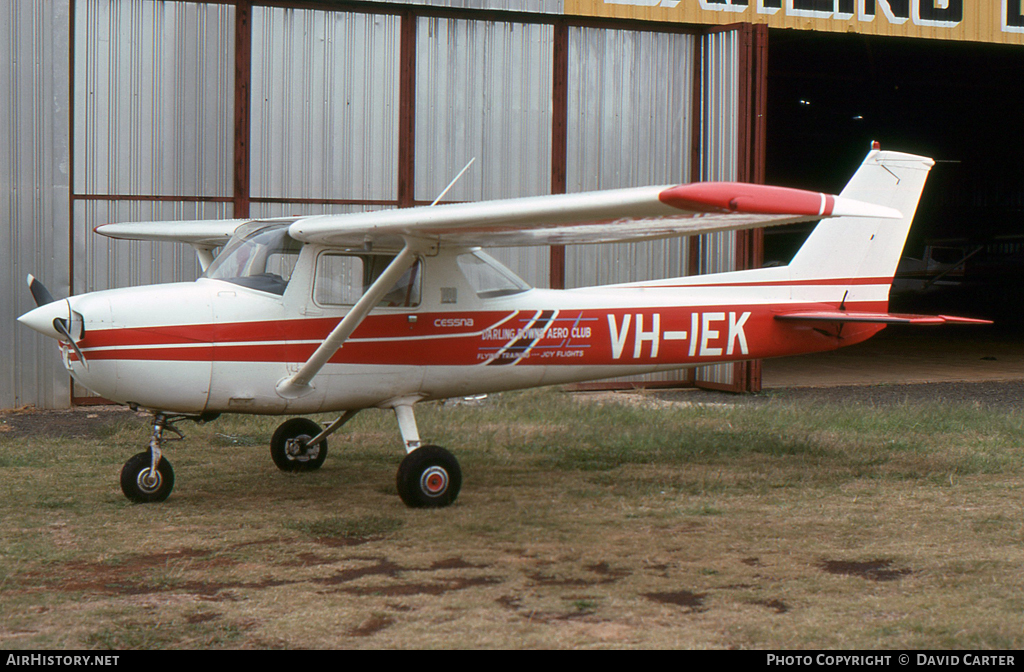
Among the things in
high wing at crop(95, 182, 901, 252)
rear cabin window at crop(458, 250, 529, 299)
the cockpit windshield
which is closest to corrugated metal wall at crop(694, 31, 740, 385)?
rear cabin window at crop(458, 250, 529, 299)

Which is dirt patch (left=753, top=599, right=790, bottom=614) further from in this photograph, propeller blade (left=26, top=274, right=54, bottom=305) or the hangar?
the hangar

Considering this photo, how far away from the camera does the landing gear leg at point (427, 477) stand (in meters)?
6.75

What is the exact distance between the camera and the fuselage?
21.1 ft

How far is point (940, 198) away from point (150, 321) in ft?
107

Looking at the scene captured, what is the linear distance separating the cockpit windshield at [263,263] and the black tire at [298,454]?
1.70m

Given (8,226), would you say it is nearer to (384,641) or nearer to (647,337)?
(647,337)

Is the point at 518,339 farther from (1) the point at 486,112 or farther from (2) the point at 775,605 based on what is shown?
(1) the point at 486,112

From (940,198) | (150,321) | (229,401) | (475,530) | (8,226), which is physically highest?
(940,198)

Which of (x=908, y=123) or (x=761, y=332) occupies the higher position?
(x=908, y=123)

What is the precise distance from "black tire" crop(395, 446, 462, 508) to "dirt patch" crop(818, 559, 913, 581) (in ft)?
8.35

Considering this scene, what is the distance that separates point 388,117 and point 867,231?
21.4 feet

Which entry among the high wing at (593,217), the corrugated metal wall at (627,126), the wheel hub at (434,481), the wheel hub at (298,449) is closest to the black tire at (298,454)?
the wheel hub at (298,449)

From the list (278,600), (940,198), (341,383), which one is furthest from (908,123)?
(278,600)

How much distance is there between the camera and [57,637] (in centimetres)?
428
